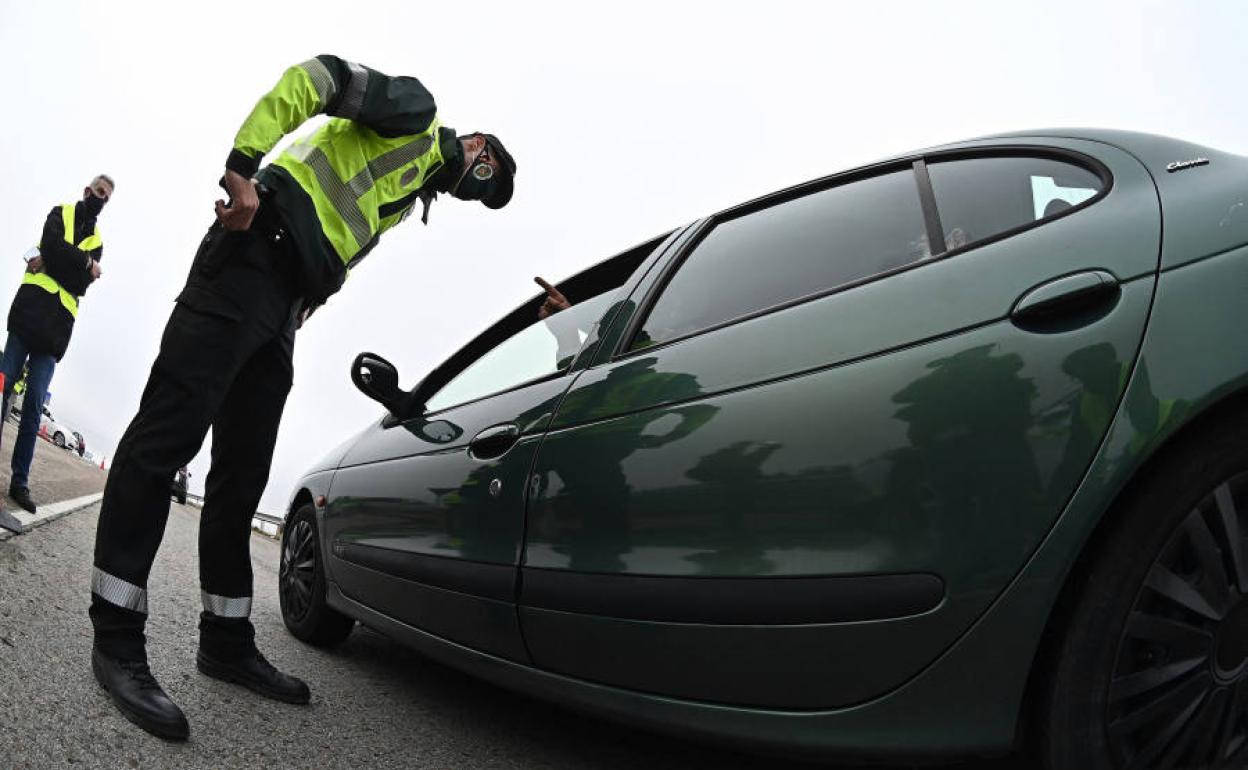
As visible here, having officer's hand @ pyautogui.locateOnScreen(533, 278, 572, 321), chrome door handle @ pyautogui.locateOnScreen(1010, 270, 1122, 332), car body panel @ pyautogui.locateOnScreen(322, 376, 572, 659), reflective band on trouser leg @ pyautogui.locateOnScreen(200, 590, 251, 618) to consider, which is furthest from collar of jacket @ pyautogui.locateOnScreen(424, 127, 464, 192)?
chrome door handle @ pyautogui.locateOnScreen(1010, 270, 1122, 332)

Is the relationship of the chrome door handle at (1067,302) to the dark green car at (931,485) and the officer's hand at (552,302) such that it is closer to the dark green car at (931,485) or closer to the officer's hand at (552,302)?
the dark green car at (931,485)

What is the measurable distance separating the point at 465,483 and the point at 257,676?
843 mm

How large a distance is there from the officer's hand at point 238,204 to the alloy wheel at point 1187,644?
6.73ft

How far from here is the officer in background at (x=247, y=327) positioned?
197cm

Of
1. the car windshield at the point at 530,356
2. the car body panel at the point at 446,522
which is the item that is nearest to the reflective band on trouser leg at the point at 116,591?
the car body panel at the point at 446,522

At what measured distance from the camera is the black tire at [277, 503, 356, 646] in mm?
2918

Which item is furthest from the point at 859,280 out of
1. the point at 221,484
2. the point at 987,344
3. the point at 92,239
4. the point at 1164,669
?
the point at 92,239

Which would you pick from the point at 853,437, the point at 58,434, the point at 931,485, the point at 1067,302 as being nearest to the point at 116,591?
the point at 853,437

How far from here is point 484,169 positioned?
2656mm

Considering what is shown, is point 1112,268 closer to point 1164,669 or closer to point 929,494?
point 929,494

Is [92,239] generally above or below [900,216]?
above

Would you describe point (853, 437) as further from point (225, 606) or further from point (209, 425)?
point (225, 606)

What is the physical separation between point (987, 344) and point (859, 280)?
1.09 feet

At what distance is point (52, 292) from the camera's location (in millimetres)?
4492
